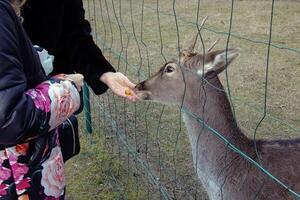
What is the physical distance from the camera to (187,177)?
166 inches

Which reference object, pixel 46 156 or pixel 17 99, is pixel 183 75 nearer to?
pixel 46 156

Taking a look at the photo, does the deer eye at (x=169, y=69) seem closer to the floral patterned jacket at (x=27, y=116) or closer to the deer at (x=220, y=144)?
the deer at (x=220, y=144)

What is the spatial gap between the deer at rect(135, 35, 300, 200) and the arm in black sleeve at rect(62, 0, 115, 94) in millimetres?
524

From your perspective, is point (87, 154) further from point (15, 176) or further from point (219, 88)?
point (15, 176)

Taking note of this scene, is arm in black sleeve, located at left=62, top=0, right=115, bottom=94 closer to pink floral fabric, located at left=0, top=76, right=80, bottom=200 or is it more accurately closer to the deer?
the deer

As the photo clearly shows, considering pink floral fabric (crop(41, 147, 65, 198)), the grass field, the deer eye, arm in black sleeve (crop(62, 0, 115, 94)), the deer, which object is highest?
arm in black sleeve (crop(62, 0, 115, 94))

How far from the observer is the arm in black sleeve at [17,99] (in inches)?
63.3

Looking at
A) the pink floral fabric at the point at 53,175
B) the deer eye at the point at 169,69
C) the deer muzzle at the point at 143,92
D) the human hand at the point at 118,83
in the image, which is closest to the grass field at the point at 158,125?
the deer eye at the point at 169,69

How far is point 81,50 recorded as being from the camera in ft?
9.17

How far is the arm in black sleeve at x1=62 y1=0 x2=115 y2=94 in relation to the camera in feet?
9.10

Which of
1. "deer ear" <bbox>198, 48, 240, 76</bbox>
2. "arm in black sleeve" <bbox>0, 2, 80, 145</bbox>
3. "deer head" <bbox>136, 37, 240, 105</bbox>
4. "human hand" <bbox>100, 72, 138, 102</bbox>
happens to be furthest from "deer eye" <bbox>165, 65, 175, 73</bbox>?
"arm in black sleeve" <bbox>0, 2, 80, 145</bbox>

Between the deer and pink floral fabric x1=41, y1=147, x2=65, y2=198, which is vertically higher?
pink floral fabric x1=41, y1=147, x2=65, y2=198

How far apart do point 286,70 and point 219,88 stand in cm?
384

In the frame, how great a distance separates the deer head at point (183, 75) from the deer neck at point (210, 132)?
0.07 metres
